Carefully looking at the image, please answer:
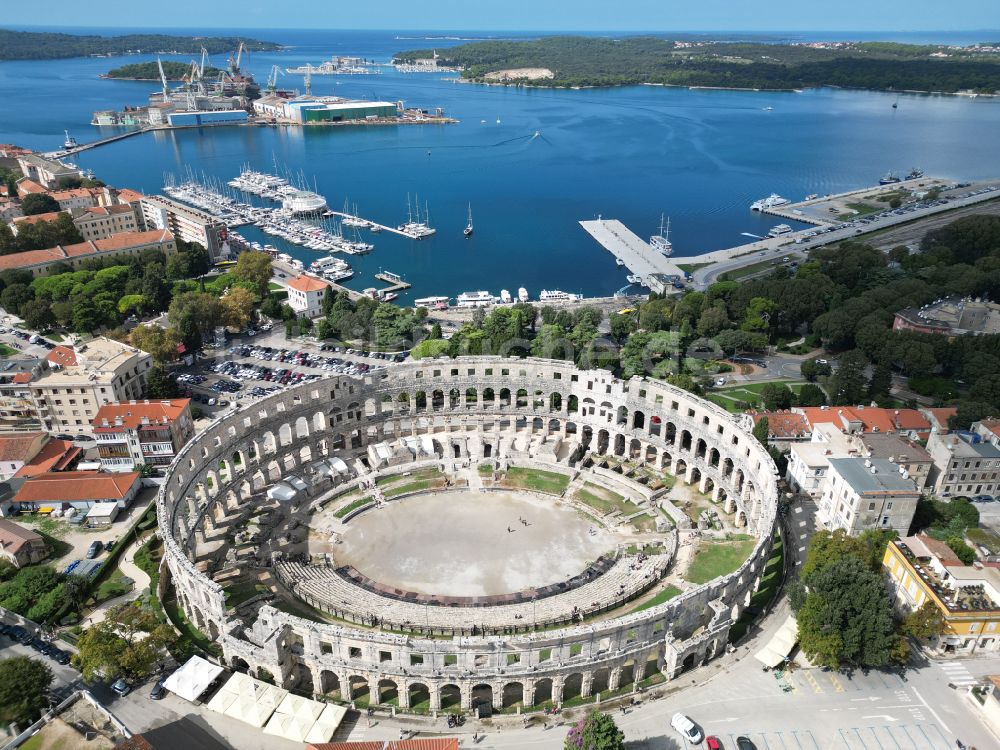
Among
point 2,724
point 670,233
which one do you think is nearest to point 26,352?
point 2,724

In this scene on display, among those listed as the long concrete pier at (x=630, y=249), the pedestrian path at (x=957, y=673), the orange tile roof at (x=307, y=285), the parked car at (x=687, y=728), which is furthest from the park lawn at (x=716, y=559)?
the long concrete pier at (x=630, y=249)

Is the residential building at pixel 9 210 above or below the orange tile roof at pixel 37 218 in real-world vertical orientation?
below

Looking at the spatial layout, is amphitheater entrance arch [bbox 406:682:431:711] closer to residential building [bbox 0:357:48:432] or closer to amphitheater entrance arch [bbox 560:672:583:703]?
amphitheater entrance arch [bbox 560:672:583:703]

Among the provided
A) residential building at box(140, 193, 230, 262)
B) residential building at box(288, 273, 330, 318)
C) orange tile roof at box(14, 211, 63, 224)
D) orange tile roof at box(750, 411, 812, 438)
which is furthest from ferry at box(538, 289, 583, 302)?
orange tile roof at box(14, 211, 63, 224)

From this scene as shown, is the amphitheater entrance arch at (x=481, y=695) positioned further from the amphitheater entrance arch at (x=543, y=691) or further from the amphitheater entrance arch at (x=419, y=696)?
the amphitheater entrance arch at (x=543, y=691)

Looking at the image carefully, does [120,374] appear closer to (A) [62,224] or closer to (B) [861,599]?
(A) [62,224]

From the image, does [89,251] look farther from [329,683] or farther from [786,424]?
[786,424]

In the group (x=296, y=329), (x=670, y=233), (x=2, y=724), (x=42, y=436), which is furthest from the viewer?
(x=670, y=233)

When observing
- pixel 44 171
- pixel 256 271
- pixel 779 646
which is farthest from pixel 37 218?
pixel 779 646
